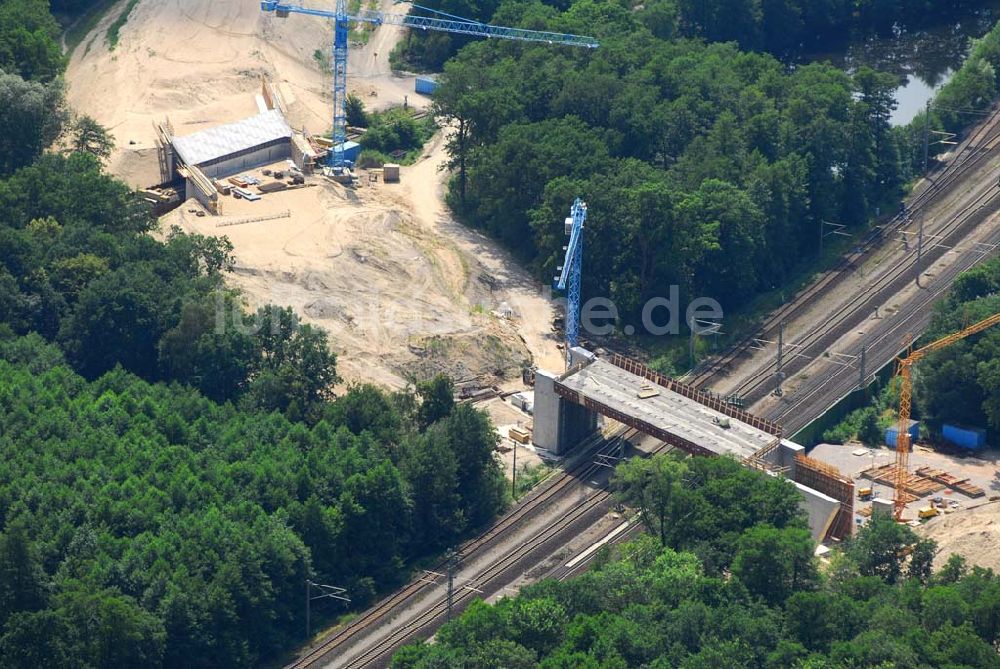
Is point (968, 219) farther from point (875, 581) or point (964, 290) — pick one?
point (875, 581)

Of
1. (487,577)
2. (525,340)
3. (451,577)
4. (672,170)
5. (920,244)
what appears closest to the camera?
(451,577)

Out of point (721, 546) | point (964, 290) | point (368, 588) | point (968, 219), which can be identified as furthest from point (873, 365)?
point (368, 588)

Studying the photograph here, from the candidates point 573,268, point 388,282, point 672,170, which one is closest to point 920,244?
point 672,170

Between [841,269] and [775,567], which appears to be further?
[841,269]

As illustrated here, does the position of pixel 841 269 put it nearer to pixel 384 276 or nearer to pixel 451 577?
pixel 384 276

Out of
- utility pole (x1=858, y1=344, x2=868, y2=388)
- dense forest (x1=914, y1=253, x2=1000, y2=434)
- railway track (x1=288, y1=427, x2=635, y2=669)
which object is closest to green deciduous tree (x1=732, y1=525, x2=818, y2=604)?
railway track (x1=288, y1=427, x2=635, y2=669)

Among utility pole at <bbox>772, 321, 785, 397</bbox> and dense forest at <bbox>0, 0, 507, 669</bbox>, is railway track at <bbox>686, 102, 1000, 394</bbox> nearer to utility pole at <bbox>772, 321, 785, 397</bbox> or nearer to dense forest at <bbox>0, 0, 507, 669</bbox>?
utility pole at <bbox>772, 321, 785, 397</bbox>
